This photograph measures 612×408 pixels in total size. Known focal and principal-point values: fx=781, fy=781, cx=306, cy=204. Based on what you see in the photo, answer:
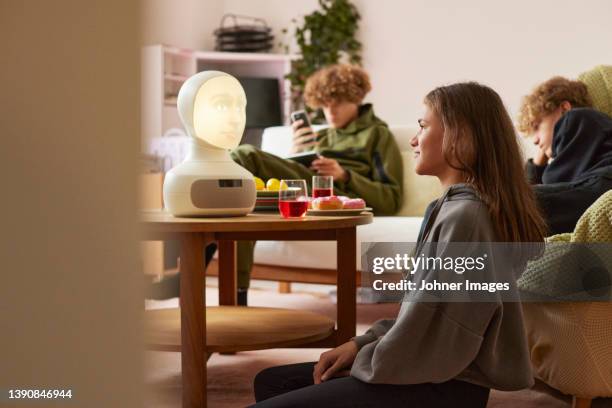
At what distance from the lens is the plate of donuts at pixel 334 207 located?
6.55ft

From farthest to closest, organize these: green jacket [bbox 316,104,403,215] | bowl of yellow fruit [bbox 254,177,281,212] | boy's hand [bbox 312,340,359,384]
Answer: green jacket [bbox 316,104,403,215]
bowl of yellow fruit [bbox 254,177,281,212]
boy's hand [bbox 312,340,359,384]

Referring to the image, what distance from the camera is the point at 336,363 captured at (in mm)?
1307

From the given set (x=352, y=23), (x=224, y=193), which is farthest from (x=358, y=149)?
(x=352, y=23)

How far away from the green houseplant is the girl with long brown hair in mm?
3841

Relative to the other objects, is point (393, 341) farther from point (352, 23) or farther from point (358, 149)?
point (352, 23)

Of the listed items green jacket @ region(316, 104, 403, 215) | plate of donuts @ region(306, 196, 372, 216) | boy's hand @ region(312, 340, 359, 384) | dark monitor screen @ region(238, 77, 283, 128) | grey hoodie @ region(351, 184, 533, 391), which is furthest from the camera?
dark monitor screen @ region(238, 77, 283, 128)

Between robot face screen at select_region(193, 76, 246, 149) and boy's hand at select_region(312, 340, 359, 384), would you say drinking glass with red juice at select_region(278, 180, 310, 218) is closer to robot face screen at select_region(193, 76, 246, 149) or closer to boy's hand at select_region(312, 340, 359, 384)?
robot face screen at select_region(193, 76, 246, 149)

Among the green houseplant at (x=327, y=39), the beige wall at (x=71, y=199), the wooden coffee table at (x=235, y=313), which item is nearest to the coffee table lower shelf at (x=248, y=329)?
the wooden coffee table at (x=235, y=313)

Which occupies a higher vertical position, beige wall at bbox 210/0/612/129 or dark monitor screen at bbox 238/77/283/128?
beige wall at bbox 210/0/612/129

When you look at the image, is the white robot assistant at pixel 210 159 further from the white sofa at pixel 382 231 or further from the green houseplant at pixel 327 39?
the green houseplant at pixel 327 39

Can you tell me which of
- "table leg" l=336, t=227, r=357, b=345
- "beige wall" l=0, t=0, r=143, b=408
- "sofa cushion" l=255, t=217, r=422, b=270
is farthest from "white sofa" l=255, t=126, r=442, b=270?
"beige wall" l=0, t=0, r=143, b=408

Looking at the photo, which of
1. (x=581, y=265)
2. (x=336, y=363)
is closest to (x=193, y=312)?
(x=336, y=363)

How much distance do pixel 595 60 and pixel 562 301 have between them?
109 inches

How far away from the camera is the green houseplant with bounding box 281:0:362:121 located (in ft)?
16.6
